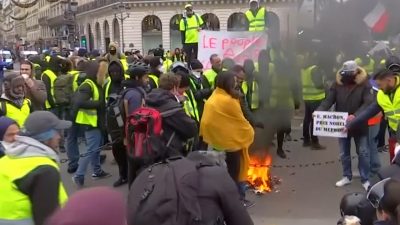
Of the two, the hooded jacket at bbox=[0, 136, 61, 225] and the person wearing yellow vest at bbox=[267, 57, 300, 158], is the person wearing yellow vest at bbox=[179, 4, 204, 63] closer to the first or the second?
the person wearing yellow vest at bbox=[267, 57, 300, 158]

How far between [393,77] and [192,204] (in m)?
4.48

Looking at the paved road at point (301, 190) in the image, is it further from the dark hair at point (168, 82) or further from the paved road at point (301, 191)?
the dark hair at point (168, 82)

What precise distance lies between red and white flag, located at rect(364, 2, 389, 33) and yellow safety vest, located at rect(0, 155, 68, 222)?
419 cm

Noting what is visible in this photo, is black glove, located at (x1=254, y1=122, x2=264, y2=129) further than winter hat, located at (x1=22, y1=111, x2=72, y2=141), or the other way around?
black glove, located at (x1=254, y1=122, x2=264, y2=129)

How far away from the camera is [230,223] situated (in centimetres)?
262

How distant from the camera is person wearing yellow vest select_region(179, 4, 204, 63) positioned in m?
12.3

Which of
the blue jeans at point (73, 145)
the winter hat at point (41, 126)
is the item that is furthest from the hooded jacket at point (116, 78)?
the winter hat at point (41, 126)

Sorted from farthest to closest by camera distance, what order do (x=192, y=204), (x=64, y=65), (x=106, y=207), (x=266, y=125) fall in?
1. (x=64, y=65)
2. (x=266, y=125)
3. (x=192, y=204)
4. (x=106, y=207)

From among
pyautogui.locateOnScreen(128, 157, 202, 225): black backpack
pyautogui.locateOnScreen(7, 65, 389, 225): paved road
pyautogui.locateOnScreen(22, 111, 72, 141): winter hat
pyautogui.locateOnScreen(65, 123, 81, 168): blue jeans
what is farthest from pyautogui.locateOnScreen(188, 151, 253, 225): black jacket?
pyautogui.locateOnScreen(65, 123, 81, 168): blue jeans

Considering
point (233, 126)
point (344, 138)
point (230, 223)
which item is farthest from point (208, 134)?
point (230, 223)

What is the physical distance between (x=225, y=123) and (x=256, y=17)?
12.2 feet

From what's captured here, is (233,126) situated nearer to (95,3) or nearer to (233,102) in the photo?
(233,102)

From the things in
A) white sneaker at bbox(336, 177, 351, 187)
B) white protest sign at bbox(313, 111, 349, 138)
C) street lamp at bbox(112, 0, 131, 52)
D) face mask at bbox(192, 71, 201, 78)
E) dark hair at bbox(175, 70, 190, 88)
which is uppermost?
street lamp at bbox(112, 0, 131, 52)

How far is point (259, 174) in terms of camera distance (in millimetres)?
7129
